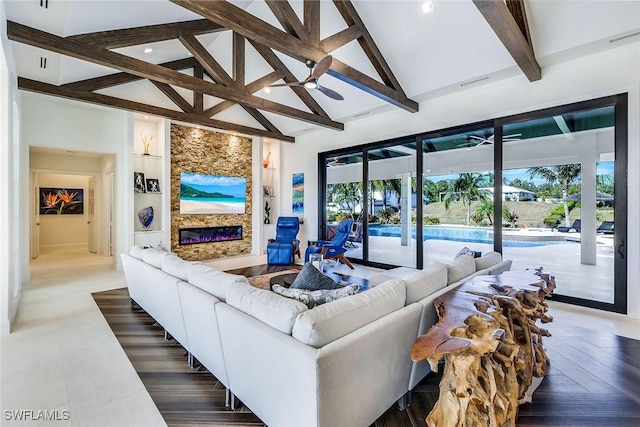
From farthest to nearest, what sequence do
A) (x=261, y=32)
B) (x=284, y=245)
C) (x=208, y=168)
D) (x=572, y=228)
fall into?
(x=208, y=168)
(x=284, y=245)
(x=572, y=228)
(x=261, y=32)

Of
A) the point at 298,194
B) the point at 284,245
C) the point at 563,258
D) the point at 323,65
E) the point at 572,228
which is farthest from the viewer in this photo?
the point at 298,194

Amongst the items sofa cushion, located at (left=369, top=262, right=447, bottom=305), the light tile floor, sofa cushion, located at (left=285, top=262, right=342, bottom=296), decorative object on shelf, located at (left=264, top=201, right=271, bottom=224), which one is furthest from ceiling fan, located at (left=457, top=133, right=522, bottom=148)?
decorative object on shelf, located at (left=264, top=201, right=271, bottom=224)

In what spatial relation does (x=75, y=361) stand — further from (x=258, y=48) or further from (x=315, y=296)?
(x=258, y=48)

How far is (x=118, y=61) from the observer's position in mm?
3822

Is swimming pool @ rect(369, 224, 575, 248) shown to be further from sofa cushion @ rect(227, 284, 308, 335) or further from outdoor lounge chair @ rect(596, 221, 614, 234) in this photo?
sofa cushion @ rect(227, 284, 308, 335)

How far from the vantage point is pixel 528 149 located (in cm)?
451

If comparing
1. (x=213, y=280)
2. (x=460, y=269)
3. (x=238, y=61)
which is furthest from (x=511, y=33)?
(x=238, y=61)

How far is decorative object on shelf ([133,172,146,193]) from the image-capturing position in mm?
6324

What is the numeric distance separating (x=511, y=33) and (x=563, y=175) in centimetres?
223

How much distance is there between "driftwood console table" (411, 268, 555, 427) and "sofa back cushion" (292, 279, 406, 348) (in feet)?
1.00

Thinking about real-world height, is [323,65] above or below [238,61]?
below

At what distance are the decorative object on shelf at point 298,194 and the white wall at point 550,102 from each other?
186 cm

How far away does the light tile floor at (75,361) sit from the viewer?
1960 mm

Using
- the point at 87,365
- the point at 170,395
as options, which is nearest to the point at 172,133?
the point at 87,365
